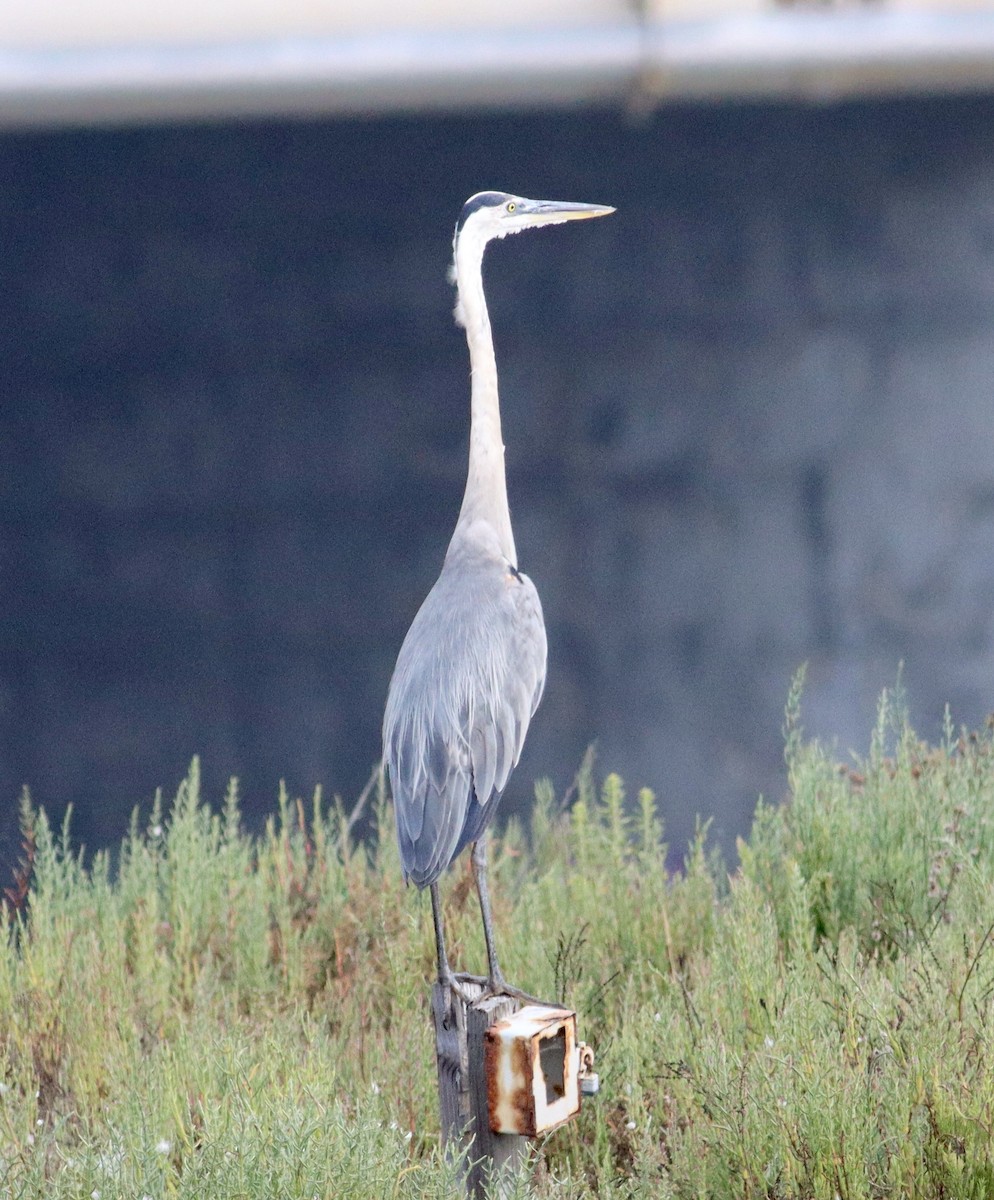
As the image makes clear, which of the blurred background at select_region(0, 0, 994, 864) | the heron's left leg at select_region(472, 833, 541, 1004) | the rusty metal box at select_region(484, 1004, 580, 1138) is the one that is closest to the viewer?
the rusty metal box at select_region(484, 1004, 580, 1138)

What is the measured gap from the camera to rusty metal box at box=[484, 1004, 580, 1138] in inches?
91.7

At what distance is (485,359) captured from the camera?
9.48ft

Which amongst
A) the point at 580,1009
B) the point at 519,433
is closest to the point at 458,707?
the point at 580,1009

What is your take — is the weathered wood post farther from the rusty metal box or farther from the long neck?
the long neck

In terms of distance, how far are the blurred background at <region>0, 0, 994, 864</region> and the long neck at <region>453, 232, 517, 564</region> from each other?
6.89 feet

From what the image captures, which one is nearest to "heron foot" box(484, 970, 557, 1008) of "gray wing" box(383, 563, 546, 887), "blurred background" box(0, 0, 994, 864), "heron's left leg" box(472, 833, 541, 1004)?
"heron's left leg" box(472, 833, 541, 1004)

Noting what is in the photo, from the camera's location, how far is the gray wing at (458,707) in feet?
8.54

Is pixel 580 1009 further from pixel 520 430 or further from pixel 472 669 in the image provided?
pixel 520 430

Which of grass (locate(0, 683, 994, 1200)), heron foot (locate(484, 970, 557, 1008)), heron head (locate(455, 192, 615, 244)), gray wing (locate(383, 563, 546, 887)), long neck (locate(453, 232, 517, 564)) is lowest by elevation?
grass (locate(0, 683, 994, 1200))

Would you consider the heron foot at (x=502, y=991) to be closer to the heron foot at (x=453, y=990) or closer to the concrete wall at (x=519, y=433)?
the heron foot at (x=453, y=990)

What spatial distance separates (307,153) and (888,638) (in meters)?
2.67

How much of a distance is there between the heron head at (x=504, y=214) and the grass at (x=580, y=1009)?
1358 mm

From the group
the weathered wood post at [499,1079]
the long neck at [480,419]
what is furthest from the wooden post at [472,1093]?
the long neck at [480,419]

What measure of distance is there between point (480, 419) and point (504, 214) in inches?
15.9
